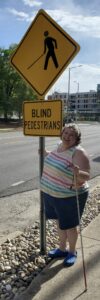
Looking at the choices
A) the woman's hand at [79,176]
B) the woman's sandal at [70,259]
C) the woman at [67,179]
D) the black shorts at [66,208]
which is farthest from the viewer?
the woman's sandal at [70,259]

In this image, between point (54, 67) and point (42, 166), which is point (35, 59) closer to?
point (54, 67)

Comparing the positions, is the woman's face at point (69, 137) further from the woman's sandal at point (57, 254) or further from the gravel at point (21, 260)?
the gravel at point (21, 260)

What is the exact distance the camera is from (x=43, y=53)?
3.80m

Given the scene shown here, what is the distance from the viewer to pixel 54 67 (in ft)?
12.3

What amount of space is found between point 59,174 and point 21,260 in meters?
1.05

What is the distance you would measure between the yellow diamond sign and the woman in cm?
51

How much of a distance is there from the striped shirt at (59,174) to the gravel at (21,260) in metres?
0.77

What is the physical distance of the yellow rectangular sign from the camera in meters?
3.71

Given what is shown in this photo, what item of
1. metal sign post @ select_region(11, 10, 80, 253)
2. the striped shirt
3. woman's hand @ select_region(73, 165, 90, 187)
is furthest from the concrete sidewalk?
metal sign post @ select_region(11, 10, 80, 253)

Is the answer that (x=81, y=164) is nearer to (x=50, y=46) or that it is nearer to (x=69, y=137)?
(x=69, y=137)

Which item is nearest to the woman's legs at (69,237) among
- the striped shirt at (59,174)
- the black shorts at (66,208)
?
the black shorts at (66,208)

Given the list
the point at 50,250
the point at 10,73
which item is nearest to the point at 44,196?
the point at 50,250

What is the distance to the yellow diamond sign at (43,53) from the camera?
3686 millimetres

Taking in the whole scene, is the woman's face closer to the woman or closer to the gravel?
the woman
